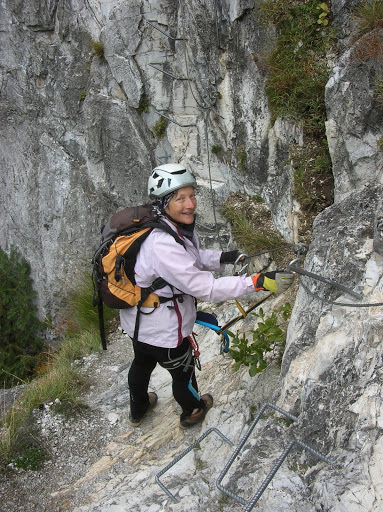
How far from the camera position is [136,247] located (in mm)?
3328

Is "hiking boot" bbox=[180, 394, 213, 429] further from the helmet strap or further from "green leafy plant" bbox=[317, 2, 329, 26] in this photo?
"green leafy plant" bbox=[317, 2, 329, 26]

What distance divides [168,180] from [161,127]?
4841 mm

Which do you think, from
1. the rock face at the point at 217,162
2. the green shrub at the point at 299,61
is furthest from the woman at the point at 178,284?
the green shrub at the point at 299,61

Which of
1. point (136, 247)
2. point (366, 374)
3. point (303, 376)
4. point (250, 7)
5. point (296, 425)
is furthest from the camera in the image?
point (250, 7)

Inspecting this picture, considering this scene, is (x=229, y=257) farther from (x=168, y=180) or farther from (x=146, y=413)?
(x=146, y=413)

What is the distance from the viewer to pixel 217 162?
713 centimetres

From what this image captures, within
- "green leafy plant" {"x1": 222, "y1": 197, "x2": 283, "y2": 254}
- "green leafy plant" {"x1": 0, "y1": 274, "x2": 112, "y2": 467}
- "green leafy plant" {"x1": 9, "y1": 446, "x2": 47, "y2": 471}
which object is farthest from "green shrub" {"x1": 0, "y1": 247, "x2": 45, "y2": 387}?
"green leafy plant" {"x1": 222, "y1": 197, "x2": 283, "y2": 254}

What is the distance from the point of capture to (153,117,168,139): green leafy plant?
787 cm

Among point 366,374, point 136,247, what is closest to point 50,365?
point 136,247

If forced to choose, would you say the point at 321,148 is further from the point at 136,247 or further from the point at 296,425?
A: the point at 296,425

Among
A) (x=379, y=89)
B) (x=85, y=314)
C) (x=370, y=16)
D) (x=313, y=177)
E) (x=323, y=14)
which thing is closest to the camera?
(x=379, y=89)

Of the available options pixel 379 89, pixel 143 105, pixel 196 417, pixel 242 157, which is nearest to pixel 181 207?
pixel 196 417

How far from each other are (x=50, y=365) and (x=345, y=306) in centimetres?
540

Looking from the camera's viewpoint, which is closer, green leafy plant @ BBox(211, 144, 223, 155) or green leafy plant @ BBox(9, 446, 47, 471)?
green leafy plant @ BBox(9, 446, 47, 471)
